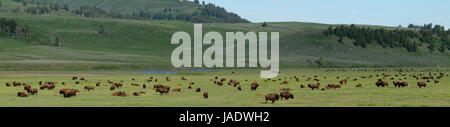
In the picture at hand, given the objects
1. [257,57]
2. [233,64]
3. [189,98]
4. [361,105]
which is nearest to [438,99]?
[361,105]

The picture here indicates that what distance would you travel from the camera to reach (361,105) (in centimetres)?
3334

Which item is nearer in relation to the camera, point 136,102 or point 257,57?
point 136,102
